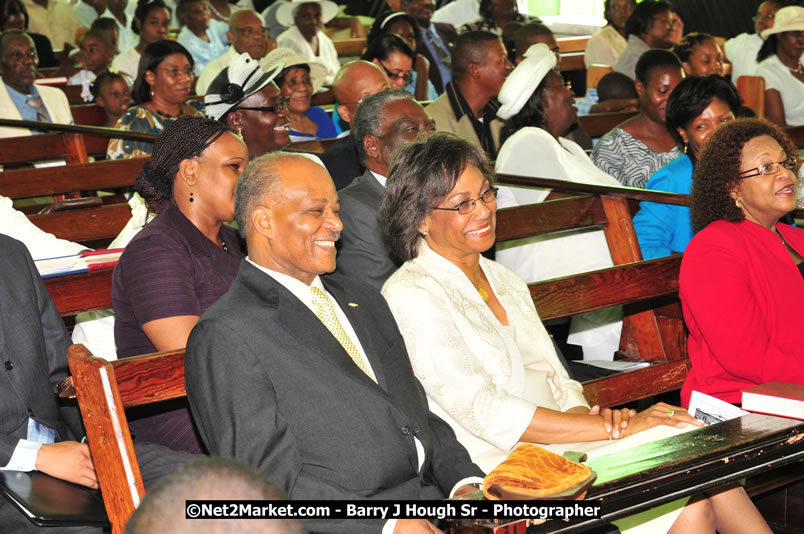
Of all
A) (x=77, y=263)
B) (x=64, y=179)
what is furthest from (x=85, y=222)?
(x=77, y=263)

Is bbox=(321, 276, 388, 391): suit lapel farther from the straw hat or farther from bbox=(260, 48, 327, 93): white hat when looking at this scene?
bbox=(260, 48, 327, 93): white hat

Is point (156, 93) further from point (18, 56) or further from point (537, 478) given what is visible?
point (537, 478)

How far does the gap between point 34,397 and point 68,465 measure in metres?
0.25

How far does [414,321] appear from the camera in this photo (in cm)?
234

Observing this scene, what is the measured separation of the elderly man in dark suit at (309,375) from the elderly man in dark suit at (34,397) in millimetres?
395

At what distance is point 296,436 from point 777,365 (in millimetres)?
1493

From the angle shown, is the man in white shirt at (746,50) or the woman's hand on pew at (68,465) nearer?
the woman's hand on pew at (68,465)

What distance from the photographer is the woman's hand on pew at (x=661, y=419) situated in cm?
227

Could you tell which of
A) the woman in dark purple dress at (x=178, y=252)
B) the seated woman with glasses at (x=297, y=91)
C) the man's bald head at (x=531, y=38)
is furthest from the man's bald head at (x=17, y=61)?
the woman in dark purple dress at (x=178, y=252)

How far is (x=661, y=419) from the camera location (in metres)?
2.32

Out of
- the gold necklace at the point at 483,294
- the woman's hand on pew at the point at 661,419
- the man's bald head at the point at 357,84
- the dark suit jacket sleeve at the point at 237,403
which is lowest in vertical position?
the woman's hand on pew at the point at 661,419

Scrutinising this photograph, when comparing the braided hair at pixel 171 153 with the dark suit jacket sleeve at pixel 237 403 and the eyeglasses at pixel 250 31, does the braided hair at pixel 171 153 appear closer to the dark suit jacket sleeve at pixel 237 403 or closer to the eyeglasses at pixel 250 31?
the dark suit jacket sleeve at pixel 237 403

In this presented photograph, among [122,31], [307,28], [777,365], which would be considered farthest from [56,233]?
[122,31]

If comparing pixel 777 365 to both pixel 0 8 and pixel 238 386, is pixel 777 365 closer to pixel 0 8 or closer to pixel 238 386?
pixel 238 386
